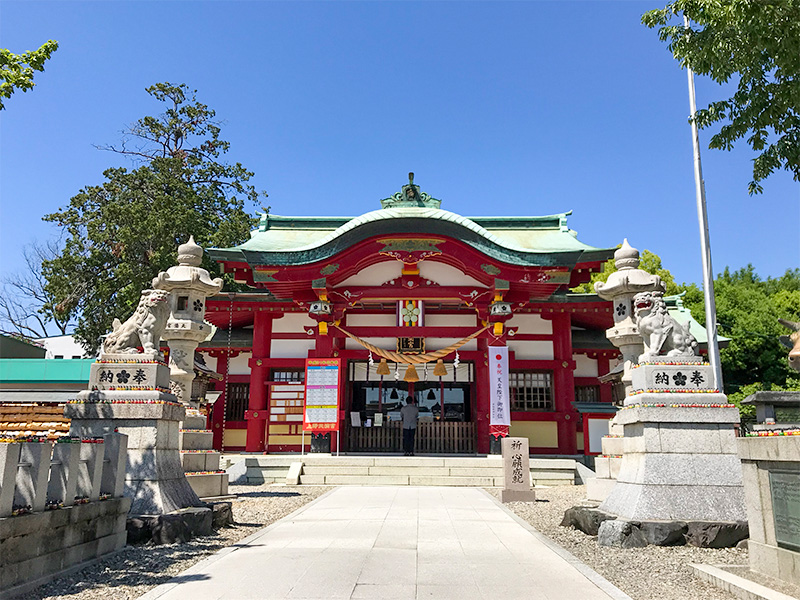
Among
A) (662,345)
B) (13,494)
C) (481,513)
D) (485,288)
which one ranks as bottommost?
(481,513)

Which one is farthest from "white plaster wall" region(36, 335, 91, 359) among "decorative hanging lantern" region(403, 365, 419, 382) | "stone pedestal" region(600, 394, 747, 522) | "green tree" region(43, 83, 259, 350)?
"stone pedestal" region(600, 394, 747, 522)

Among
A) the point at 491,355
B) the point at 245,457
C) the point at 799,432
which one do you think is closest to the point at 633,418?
the point at 799,432

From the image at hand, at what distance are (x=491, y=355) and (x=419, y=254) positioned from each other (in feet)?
12.0

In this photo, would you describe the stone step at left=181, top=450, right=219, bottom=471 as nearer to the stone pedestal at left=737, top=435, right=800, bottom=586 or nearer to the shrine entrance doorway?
the shrine entrance doorway

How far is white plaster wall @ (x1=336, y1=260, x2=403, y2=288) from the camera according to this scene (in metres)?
18.0

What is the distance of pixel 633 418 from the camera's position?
7840mm

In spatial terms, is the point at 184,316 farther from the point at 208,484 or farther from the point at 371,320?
the point at 371,320

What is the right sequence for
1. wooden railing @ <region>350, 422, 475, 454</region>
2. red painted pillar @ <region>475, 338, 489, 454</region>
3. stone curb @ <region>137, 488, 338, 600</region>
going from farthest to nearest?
wooden railing @ <region>350, 422, 475, 454</region>, red painted pillar @ <region>475, 338, 489, 454</region>, stone curb @ <region>137, 488, 338, 600</region>

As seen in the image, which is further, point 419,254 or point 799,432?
point 419,254

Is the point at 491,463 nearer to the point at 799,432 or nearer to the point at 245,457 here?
the point at 245,457

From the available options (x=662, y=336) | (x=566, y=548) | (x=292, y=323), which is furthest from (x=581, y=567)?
(x=292, y=323)

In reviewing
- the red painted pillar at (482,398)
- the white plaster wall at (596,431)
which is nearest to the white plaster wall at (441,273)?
the red painted pillar at (482,398)

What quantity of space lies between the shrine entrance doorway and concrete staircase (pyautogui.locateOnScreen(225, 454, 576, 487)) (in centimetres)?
222

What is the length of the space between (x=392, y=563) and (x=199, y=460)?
6.50 meters
